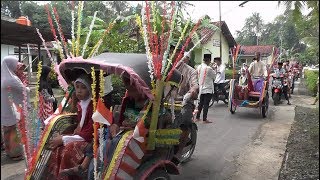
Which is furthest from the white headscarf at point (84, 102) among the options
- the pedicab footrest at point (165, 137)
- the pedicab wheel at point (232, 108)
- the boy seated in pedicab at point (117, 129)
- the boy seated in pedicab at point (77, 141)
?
the pedicab wheel at point (232, 108)

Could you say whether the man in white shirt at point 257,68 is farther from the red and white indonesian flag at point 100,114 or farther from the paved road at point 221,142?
the red and white indonesian flag at point 100,114

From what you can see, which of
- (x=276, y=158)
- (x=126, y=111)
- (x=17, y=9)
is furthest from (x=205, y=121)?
(x=17, y=9)

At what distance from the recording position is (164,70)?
11.4 ft

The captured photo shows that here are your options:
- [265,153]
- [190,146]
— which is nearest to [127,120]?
[190,146]

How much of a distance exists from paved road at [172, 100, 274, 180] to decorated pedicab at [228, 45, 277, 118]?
1.08 feet

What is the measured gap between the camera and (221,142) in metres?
6.78

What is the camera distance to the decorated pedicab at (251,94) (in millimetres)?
9317

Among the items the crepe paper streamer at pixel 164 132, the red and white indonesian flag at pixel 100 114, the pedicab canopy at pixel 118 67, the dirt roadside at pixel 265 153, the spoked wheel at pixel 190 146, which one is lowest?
the dirt roadside at pixel 265 153

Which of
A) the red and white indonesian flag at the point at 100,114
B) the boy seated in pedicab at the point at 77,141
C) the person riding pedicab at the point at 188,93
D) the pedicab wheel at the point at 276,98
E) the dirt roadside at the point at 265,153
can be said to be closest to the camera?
the red and white indonesian flag at the point at 100,114

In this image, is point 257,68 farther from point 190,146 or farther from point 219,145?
point 190,146

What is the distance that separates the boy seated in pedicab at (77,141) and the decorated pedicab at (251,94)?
6.45m

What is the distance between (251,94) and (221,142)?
3.41m

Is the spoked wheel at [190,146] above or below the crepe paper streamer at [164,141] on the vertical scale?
below

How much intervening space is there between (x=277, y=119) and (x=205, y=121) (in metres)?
2.08
